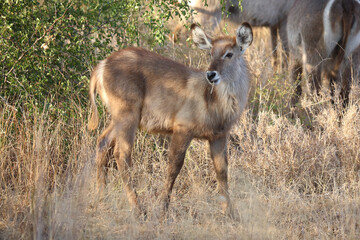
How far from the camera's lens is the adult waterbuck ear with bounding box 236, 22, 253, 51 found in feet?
17.4

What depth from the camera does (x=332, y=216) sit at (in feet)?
16.6

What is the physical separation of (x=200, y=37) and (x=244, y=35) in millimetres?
432

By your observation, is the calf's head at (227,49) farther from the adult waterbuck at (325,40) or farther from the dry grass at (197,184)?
the adult waterbuck at (325,40)

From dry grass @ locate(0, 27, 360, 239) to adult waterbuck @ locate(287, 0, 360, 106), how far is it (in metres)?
0.71

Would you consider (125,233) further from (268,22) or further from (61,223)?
(268,22)

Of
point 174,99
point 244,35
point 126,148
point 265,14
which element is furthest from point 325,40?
point 126,148

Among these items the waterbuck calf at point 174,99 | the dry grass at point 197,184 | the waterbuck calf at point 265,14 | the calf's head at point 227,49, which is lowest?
the dry grass at point 197,184

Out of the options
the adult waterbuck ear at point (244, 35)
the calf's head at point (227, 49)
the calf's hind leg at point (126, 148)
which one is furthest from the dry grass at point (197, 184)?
the adult waterbuck ear at point (244, 35)

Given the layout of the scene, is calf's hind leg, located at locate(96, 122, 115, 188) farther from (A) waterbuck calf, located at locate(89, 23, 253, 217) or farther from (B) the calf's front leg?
(B) the calf's front leg

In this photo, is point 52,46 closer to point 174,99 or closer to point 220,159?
point 174,99

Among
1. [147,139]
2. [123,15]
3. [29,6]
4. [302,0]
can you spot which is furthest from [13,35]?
[302,0]

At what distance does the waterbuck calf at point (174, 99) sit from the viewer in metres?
5.33

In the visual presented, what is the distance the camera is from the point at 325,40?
766cm

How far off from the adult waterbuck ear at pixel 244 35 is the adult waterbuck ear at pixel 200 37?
29 centimetres
